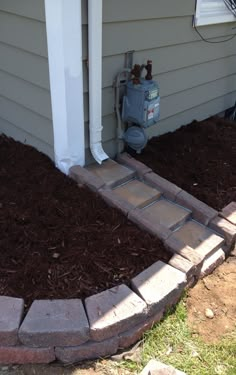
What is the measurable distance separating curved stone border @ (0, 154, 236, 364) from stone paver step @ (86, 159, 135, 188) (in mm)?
800

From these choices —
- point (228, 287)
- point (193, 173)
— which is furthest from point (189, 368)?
point (193, 173)

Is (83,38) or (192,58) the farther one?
(192,58)

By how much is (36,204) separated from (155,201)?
0.87 m

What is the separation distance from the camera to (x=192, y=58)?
3617mm

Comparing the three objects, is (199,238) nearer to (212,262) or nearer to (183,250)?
(212,262)

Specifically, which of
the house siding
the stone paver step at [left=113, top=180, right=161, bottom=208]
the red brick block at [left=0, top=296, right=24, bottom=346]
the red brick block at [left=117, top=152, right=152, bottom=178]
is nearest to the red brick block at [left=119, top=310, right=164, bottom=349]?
the red brick block at [left=0, top=296, right=24, bottom=346]

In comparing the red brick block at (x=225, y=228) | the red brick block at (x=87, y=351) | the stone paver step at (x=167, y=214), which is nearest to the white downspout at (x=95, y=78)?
the stone paver step at (x=167, y=214)

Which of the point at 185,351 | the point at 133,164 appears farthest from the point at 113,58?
the point at 185,351

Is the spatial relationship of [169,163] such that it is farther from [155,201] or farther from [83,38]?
[83,38]

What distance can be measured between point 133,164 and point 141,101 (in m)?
0.51

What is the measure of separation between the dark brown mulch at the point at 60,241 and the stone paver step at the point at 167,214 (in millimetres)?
232

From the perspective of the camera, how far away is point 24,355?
1.94 meters

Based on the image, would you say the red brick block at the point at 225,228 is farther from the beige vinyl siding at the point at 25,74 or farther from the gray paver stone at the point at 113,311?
the beige vinyl siding at the point at 25,74

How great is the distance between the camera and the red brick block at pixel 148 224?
251 centimetres
